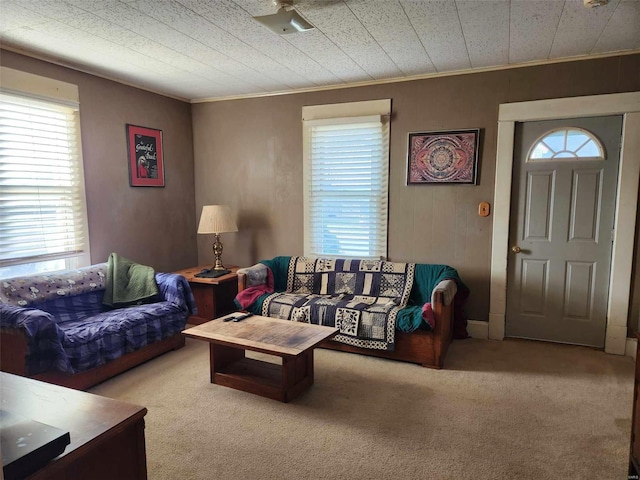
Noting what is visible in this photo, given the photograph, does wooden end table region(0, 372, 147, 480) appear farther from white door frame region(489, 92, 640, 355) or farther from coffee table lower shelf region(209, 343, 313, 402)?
white door frame region(489, 92, 640, 355)

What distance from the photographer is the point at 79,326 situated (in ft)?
9.71

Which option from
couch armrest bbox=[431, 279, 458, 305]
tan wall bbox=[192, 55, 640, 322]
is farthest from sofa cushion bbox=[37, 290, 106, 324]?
couch armrest bbox=[431, 279, 458, 305]

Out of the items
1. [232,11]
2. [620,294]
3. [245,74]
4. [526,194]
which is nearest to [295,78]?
[245,74]

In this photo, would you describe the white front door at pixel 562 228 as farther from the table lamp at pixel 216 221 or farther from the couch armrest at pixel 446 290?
the table lamp at pixel 216 221

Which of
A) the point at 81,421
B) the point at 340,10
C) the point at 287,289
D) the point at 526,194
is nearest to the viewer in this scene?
the point at 81,421

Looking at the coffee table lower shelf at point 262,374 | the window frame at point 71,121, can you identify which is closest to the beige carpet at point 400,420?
the coffee table lower shelf at point 262,374

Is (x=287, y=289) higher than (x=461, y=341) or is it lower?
higher

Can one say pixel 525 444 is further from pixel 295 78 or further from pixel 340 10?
pixel 295 78

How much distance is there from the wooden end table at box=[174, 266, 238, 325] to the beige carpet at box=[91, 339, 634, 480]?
2.46 feet

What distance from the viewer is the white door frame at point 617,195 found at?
10.5 feet

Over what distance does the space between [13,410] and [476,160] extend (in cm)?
361

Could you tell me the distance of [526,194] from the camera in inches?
141

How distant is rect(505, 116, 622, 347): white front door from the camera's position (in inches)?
133

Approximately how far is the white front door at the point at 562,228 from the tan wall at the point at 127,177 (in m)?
3.49
